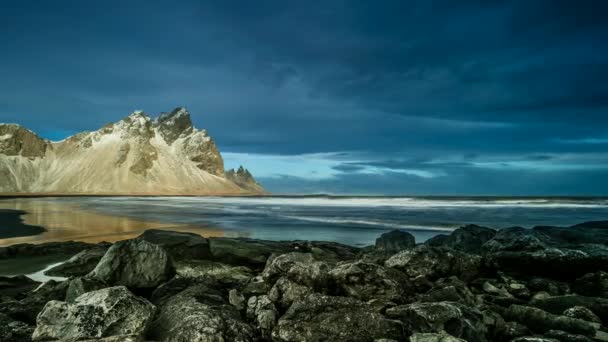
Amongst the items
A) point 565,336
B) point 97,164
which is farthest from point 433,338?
point 97,164

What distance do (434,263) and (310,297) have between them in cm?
453

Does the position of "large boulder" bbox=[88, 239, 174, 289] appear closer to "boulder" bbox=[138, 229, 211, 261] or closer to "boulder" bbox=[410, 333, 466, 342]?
"boulder" bbox=[138, 229, 211, 261]

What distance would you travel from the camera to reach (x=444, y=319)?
6.32m

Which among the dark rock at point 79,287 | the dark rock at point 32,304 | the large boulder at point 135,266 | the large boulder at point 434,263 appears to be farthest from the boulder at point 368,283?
the dark rock at point 32,304

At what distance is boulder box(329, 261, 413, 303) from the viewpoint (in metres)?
7.76

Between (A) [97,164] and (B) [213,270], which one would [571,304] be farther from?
(A) [97,164]

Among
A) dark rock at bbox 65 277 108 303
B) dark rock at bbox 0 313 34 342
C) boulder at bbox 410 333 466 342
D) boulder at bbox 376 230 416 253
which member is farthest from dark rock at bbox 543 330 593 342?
boulder at bbox 376 230 416 253

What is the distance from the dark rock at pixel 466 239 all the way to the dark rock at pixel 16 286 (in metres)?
13.4

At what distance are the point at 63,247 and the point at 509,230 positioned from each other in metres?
16.8

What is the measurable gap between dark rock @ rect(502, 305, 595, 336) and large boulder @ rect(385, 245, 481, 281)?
2.58 m

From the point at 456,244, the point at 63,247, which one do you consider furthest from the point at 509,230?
the point at 63,247

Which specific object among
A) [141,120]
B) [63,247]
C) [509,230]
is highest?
[141,120]

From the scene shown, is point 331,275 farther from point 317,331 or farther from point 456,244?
point 456,244

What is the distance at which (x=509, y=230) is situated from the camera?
49.0 feet
